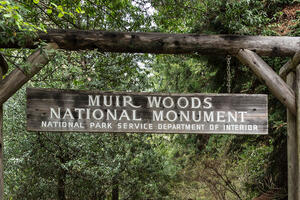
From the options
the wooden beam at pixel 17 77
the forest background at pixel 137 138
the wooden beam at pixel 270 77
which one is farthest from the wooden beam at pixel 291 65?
the wooden beam at pixel 17 77

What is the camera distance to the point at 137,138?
6895mm

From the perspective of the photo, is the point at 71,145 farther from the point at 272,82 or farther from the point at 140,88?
the point at 272,82

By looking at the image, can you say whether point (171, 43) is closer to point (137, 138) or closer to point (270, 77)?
point (270, 77)

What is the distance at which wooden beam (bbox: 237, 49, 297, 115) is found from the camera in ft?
10.9

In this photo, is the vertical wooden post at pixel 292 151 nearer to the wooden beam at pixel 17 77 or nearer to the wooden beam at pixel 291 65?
the wooden beam at pixel 291 65

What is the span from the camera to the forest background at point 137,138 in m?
4.99

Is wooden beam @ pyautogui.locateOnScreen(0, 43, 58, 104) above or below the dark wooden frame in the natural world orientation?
below

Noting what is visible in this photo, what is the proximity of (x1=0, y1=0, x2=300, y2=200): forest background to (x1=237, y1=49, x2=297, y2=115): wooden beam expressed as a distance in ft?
2.73

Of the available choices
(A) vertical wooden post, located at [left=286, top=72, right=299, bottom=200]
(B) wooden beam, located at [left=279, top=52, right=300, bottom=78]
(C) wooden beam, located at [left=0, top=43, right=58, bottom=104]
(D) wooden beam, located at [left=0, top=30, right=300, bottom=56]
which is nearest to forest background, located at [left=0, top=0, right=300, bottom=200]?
(D) wooden beam, located at [left=0, top=30, right=300, bottom=56]

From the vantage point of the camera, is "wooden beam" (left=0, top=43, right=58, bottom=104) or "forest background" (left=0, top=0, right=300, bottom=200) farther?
"forest background" (left=0, top=0, right=300, bottom=200)

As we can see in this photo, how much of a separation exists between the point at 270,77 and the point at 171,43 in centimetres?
118

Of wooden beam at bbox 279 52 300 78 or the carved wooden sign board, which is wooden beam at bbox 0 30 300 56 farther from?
the carved wooden sign board

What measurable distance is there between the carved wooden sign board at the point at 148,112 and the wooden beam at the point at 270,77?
230 millimetres

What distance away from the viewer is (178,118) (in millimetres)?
3209
